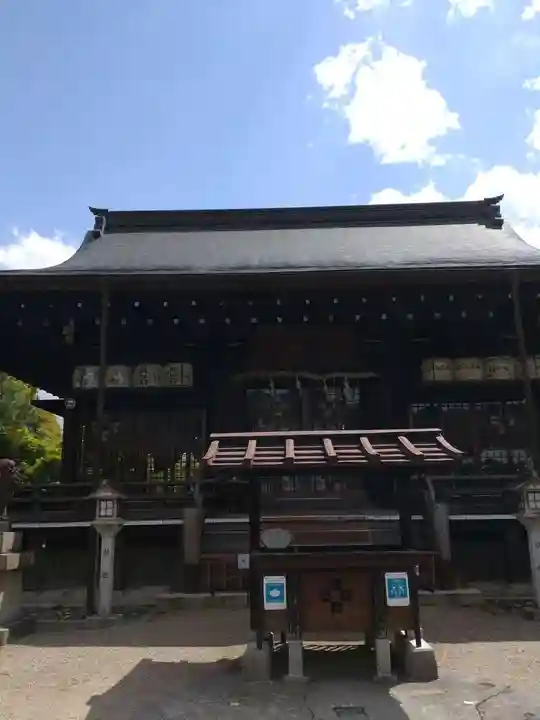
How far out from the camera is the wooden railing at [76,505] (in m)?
11.6

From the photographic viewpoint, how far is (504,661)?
22.8ft

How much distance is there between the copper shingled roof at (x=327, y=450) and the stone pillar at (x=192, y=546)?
4736 millimetres

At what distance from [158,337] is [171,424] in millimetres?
2072

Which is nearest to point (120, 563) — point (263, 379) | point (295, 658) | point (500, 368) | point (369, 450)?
point (263, 379)

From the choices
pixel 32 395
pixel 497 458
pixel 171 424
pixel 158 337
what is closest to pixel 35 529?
pixel 171 424

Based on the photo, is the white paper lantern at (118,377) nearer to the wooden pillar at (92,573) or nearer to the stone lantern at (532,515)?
the wooden pillar at (92,573)

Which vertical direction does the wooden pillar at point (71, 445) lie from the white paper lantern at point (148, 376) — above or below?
below

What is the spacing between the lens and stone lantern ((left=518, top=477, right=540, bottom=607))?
9680 mm

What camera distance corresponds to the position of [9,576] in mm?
8500

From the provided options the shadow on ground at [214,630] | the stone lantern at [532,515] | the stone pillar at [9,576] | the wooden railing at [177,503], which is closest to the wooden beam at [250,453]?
the shadow on ground at [214,630]

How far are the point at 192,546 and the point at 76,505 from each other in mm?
2791

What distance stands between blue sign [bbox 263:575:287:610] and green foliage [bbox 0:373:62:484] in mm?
21305

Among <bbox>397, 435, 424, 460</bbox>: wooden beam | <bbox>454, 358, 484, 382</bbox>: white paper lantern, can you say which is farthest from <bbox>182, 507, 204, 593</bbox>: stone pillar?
<bbox>454, 358, 484, 382</bbox>: white paper lantern

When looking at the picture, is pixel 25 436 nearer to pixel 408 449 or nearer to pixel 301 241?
pixel 301 241
